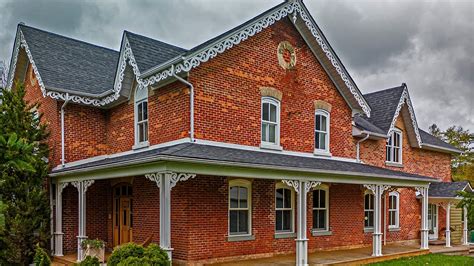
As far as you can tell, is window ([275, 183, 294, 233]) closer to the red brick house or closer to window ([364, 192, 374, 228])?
the red brick house

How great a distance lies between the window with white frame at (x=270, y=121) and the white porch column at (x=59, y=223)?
712 centimetres

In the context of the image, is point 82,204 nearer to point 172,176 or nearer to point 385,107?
point 172,176

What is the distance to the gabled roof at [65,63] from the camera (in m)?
16.1

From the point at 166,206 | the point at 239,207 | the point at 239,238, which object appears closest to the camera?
the point at 166,206

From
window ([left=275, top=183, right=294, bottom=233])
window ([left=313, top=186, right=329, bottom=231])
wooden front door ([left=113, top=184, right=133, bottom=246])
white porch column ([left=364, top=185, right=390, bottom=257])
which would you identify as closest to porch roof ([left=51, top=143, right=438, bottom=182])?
white porch column ([left=364, top=185, right=390, bottom=257])

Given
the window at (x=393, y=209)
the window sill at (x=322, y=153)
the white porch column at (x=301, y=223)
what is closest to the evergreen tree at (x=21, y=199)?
the white porch column at (x=301, y=223)

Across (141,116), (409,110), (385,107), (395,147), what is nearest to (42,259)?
(141,116)

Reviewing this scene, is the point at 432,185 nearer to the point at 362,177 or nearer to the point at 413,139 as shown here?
the point at 413,139

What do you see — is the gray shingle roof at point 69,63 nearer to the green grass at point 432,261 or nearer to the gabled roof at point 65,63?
the gabled roof at point 65,63

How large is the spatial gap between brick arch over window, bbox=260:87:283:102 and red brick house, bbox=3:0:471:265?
0.17ft

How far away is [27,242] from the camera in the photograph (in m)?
14.2

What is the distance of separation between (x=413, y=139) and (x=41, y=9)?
82.3 ft

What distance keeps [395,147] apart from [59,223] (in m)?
15.4

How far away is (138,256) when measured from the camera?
9.87m
